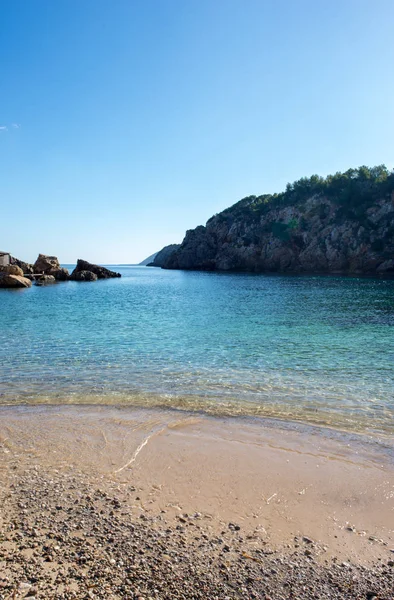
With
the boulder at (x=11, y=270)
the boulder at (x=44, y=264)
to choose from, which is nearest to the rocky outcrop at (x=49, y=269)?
the boulder at (x=44, y=264)

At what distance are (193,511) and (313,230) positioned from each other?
354ft

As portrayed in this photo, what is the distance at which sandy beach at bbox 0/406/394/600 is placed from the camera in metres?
3.84

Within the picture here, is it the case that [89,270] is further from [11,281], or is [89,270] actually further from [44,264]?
[11,281]

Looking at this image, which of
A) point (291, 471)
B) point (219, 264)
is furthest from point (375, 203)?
point (291, 471)

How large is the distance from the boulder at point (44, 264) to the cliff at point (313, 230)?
59.2m

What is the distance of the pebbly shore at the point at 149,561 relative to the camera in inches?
145

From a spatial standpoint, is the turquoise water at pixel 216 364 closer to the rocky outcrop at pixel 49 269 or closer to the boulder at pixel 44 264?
the rocky outcrop at pixel 49 269

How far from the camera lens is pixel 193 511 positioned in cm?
527

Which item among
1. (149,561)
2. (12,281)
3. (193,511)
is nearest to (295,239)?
(12,281)

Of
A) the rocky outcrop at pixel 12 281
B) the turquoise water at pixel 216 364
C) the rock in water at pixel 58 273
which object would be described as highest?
the rock in water at pixel 58 273

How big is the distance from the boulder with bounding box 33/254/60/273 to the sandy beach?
264ft

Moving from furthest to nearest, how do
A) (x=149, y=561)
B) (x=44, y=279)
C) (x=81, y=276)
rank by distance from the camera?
(x=81, y=276) < (x=44, y=279) < (x=149, y=561)

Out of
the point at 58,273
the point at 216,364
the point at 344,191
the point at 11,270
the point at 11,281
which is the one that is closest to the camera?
the point at 216,364

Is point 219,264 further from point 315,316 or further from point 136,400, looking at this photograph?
point 136,400
